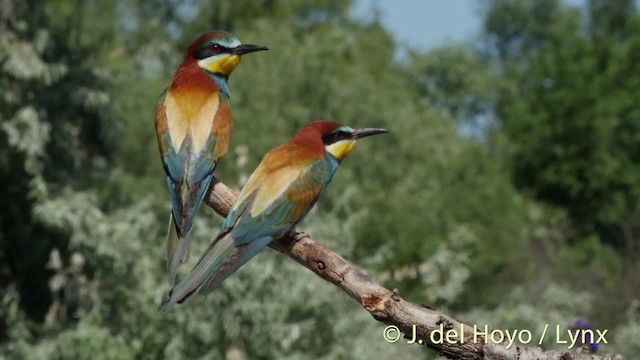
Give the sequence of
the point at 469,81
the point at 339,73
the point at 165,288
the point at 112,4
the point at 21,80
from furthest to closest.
Answer: the point at 469,81 < the point at 112,4 < the point at 339,73 < the point at 21,80 < the point at 165,288

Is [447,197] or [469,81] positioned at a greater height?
[469,81]

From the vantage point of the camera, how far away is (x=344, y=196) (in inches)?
551

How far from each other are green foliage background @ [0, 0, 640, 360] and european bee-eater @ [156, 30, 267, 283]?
224 inches

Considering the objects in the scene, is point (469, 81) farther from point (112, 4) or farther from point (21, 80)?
point (21, 80)

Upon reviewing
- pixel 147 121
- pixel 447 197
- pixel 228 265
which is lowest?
pixel 228 265

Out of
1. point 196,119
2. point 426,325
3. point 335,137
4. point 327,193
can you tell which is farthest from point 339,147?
point 327,193

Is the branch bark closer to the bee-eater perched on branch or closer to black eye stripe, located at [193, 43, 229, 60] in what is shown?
the bee-eater perched on branch

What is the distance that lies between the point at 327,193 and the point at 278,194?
1614 cm

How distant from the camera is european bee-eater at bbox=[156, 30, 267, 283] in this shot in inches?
217

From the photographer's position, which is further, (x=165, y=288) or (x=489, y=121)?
(x=489, y=121)

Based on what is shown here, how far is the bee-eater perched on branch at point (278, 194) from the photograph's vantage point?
5.12m

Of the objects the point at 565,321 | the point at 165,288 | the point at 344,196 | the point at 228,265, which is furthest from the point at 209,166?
the point at 565,321

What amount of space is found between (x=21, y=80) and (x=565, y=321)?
23.1 ft

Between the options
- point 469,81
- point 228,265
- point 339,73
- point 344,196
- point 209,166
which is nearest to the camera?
point 228,265
